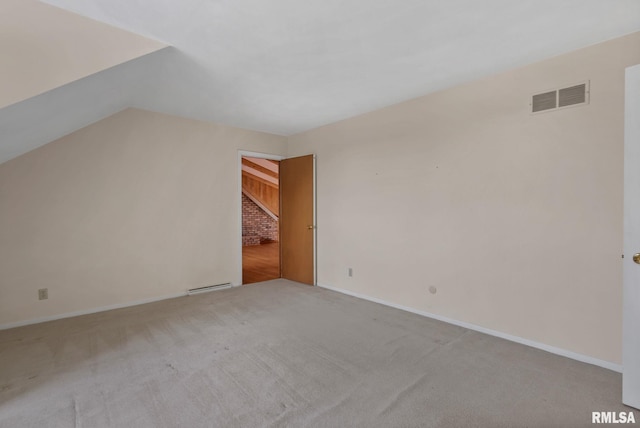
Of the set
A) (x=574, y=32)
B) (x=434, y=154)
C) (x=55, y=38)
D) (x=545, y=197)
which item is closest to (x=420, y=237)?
(x=434, y=154)

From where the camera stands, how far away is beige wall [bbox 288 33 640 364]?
2.15 m

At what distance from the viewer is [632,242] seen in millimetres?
1721

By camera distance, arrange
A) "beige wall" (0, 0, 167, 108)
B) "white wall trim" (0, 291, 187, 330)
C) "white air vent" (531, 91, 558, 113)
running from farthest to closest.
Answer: "white wall trim" (0, 291, 187, 330)
"white air vent" (531, 91, 558, 113)
"beige wall" (0, 0, 167, 108)

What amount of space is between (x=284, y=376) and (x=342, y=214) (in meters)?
2.50

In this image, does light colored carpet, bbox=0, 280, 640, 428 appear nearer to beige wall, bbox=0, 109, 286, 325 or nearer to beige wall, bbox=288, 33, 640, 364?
beige wall, bbox=288, 33, 640, 364

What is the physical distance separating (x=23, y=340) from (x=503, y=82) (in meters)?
5.04

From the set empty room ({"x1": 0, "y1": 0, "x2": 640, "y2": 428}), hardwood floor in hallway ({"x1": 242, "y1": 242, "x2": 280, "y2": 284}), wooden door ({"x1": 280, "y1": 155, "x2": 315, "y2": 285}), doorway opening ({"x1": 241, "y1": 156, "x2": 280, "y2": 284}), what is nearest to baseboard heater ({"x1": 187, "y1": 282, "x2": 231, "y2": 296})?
empty room ({"x1": 0, "y1": 0, "x2": 640, "y2": 428})

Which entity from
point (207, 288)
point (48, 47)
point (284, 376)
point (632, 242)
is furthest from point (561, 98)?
point (207, 288)

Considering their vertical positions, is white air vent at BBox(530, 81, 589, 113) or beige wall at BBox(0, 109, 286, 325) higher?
white air vent at BBox(530, 81, 589, 113)

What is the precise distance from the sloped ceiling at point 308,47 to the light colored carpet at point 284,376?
183cm

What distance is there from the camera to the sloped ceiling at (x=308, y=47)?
176 centimetres

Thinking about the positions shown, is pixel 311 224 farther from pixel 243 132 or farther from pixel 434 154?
pixel 434 154

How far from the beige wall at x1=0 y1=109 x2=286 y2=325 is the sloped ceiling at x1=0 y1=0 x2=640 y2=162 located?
400 mm

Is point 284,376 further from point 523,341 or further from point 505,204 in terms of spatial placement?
point 505,204
